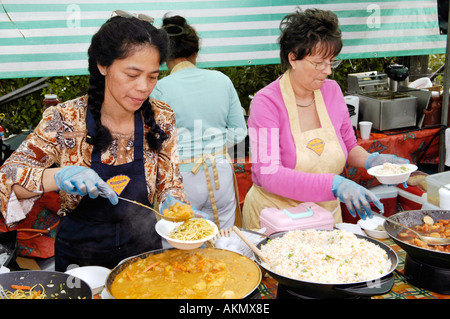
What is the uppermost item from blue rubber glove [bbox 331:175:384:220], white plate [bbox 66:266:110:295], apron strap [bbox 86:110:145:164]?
apron strap [bbox 86:110:145:164]

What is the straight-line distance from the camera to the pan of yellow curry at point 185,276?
170cm

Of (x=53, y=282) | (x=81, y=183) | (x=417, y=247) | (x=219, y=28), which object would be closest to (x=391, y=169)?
(x=417, y=247)

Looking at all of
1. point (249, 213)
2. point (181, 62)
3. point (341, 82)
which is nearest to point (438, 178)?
point (249, 213)

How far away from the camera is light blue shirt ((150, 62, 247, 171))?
3.19 meters

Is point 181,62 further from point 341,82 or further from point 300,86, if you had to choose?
point 341,82

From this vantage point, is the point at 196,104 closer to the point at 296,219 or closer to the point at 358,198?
the point at 296,219

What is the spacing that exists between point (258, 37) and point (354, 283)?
2.93 m

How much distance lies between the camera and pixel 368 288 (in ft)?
5.10

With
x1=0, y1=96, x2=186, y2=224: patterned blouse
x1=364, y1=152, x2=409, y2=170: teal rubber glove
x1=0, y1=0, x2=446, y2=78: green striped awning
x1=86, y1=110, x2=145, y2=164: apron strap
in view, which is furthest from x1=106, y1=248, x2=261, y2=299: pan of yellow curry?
x1=0, y1=0, x2=446, y2=78: green striped awning

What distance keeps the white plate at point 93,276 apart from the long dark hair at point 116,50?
0.61 metres

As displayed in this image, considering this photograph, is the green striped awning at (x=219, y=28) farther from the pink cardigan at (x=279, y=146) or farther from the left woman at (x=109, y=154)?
the left woman at (x=109, y=154)

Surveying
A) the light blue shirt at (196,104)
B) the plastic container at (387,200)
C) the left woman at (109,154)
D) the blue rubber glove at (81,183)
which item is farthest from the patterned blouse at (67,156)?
the plastic container at (387,200)

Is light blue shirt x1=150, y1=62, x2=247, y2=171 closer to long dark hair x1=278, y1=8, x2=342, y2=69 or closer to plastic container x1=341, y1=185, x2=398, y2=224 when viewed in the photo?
long dark hair x1=278, y1=8, x2=342, y2=69

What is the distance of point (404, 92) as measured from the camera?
470 cm
